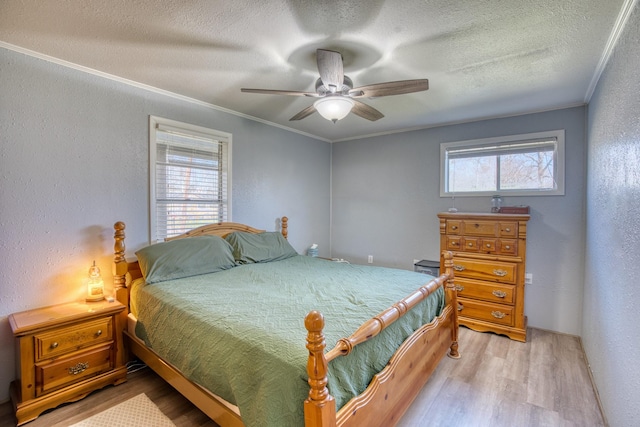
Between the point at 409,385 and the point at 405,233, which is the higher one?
the point at 405,233

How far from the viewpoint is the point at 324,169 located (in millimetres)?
4965

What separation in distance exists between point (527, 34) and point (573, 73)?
2.96 feet

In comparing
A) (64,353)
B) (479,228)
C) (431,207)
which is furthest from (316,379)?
(431,207)

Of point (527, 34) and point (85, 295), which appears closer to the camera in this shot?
point (527, 34)

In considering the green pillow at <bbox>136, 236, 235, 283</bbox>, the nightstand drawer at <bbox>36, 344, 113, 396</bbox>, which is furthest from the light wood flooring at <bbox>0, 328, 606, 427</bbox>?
the green pillow at <bbox>136, 236, 235, 283</bbox>

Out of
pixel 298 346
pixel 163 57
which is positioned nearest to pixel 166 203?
pixel 163 57

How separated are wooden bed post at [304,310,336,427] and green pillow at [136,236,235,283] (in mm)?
1790

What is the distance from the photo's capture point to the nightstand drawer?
6.41 feet

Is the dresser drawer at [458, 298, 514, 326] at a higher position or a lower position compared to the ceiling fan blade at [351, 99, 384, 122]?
lower

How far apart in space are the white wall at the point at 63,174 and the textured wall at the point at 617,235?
3419 mm

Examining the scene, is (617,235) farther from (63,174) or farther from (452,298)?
Result: (63,174)

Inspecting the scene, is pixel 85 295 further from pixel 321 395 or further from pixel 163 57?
pixel 321 395

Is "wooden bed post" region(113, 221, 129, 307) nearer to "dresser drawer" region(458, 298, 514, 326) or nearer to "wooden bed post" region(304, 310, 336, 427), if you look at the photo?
"wooden bed post" region(304, 310, 336, 427)

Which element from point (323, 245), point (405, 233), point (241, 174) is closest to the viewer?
point (241, 174)
